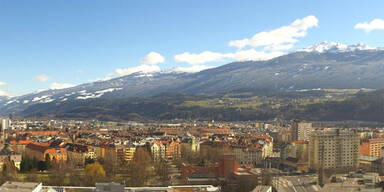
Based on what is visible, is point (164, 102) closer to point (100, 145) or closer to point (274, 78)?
point (274, 78)

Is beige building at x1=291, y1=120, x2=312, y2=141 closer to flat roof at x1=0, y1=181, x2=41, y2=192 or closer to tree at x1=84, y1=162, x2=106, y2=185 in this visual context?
tree at x1=84, y1=162, x2=106, y2=185

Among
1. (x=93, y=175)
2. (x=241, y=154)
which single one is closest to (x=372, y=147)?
(x=241, y=154)

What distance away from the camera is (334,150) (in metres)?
43.0

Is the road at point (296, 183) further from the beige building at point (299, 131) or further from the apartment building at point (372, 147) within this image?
the beige building at point (299, 131)

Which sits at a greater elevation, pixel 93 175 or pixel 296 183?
pixel 93 175

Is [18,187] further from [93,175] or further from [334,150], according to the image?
[334,150]

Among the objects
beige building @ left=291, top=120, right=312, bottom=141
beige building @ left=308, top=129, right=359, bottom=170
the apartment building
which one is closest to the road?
beige building @ left=308, top=129, right=359, bottom=170

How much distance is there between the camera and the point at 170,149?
4859cm

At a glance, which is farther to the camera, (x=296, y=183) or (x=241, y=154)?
(x=241, y=154)

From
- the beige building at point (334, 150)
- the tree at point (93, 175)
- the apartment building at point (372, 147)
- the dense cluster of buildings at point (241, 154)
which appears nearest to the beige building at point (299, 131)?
the dense cluster of buildings at point (241, 154)

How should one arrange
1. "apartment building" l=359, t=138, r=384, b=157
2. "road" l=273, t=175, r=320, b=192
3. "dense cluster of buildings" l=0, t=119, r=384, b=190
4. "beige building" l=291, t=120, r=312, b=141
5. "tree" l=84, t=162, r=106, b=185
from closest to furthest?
"tree" l=84, t=162, r=106, b=185 < "road" l=273, t=175, r=320, b=192 < "dense cluster of buildings" l=0, t=119, r=384, b=190 < "apartment building" l=359, t=138, r=384, b=157 < "beige building" l=291, t=120, r=312, b=141

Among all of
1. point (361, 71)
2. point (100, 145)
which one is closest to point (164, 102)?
point (361, 71)

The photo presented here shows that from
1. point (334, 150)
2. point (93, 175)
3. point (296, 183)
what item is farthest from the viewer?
point (334, 150)

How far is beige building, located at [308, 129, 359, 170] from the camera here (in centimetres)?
4266
